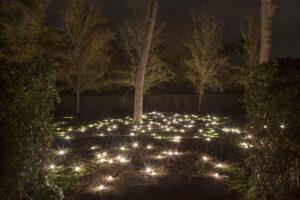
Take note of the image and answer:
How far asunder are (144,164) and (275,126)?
3.57 meters

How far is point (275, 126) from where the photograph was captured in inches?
114

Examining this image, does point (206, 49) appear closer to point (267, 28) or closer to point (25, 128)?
point (267, 28)

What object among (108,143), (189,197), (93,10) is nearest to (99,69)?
(93,10)

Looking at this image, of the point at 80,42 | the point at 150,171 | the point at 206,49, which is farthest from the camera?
the point at 206,49

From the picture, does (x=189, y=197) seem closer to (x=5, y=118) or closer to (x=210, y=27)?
(x=5, y=118)

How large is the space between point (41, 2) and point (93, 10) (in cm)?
947

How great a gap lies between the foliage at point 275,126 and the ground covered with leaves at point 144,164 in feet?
1.41

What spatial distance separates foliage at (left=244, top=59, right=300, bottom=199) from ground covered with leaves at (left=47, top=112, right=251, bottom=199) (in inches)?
16.9

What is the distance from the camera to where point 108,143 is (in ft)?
25.8

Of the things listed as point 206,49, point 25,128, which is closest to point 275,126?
point 25,128

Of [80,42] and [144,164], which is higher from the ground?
[80,42]

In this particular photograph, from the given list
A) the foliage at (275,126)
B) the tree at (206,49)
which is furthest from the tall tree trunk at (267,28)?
the tree at (206,49)

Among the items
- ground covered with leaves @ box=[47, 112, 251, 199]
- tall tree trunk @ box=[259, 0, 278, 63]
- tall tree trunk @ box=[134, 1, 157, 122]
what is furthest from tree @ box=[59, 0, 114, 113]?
tall tree trunk @ box=[259, 0, 278, 63]

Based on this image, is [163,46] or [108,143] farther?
[163,46]
